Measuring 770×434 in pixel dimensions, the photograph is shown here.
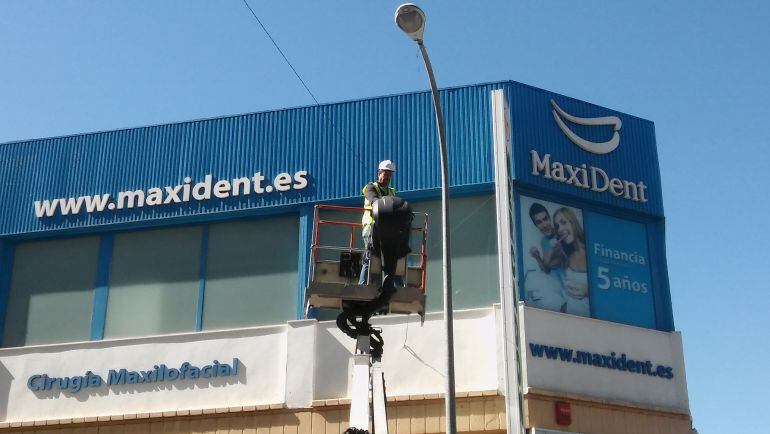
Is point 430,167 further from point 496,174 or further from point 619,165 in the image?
point 619,165

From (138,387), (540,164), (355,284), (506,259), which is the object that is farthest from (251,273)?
(355,284)

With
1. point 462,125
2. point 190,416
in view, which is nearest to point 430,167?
point 462,125

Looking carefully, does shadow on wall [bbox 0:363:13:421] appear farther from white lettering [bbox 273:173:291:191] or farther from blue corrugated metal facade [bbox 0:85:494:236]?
white lettering [bbox 273:173:291:191]

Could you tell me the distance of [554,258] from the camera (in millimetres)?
20594

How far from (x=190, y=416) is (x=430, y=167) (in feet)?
23.2

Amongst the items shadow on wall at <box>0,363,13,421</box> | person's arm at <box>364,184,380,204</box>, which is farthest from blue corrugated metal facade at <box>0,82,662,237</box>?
person's arm at <box>364,184,380,204</box>

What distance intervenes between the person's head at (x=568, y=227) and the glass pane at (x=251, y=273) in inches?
218

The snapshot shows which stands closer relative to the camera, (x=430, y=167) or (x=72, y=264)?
(x=430, y=167)

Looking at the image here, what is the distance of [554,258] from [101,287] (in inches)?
389

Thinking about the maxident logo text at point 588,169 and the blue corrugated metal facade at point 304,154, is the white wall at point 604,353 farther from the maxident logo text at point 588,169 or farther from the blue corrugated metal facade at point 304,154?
the maxident logo text at point 588,169

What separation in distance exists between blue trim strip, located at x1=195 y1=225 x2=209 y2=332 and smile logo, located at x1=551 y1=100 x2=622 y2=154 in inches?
316

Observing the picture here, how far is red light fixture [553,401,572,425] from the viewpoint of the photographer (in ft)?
62.0

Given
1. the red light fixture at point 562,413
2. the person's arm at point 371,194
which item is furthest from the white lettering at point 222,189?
the person's arm at point 371,194

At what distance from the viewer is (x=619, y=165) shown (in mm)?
21938
